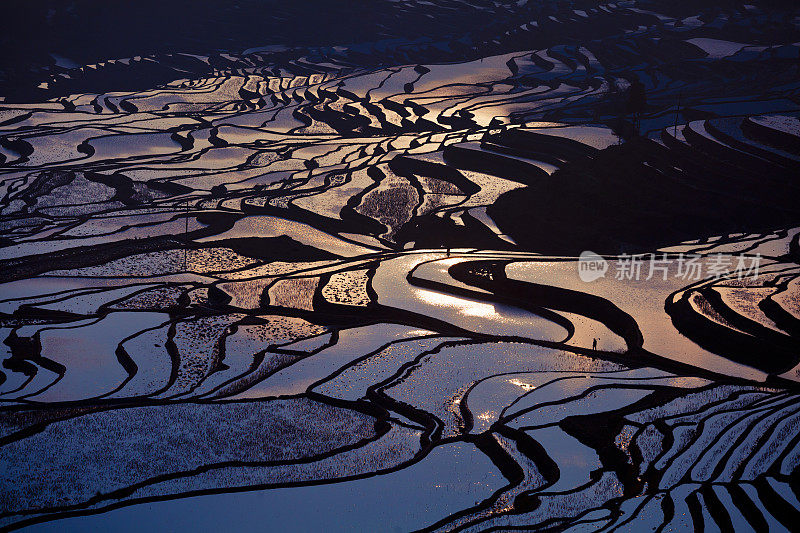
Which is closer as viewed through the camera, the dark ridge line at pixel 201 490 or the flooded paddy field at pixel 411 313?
the dark ridge line at pixel 201 490

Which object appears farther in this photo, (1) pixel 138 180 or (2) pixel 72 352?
(1) pixel 138 180

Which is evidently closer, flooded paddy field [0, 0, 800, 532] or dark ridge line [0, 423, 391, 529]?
dark ridge line [0, 423, 391, 529]

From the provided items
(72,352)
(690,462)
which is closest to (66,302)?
(72,352)

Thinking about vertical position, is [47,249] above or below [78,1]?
below

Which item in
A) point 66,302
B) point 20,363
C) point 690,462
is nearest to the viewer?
Answer: point 690,462

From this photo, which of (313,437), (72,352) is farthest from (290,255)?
(313,437)

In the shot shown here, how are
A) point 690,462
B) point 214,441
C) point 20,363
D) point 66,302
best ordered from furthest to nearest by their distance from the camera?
1. point 66,302
2. point 20,363
3. point 214,441
4. point 690,462

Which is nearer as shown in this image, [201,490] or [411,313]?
[201,490]

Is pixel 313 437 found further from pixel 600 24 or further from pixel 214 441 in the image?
pixel 600 24

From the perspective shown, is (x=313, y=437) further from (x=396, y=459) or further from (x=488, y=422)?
(x=488, y=422)
